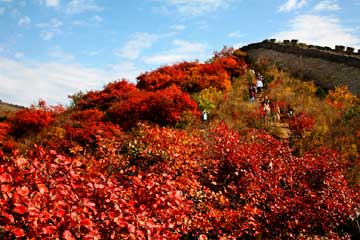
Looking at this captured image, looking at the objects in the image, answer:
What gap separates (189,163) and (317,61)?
2026 centimetres

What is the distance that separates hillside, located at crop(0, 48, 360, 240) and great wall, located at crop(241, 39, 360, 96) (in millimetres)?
1338

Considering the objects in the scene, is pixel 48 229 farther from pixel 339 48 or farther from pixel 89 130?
pixel 339 48

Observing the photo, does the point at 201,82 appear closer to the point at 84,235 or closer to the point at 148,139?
the point at 148,139

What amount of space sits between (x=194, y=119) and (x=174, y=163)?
7.73m

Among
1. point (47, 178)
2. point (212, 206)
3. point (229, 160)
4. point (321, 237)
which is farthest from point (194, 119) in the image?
point (47, 178)

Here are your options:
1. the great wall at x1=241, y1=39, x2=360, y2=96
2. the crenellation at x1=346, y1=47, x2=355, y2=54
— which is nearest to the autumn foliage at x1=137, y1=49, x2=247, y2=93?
the great wall at x1=241, y1=39, x2=360, y2=96

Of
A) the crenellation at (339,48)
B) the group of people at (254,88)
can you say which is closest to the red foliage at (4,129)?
the group of people at (254,88)

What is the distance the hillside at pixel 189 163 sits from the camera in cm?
821

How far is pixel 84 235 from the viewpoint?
292 inches

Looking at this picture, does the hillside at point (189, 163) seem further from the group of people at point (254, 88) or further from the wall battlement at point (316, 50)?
the wall battlement at point (316, 50)

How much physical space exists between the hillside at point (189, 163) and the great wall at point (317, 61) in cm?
134

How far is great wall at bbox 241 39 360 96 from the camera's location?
29.4 metres

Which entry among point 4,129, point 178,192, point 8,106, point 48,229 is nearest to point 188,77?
point 4,129

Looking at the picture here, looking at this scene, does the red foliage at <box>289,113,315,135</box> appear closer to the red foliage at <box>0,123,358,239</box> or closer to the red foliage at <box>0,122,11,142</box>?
the red foliage at <box>0,123,358,239</box>
